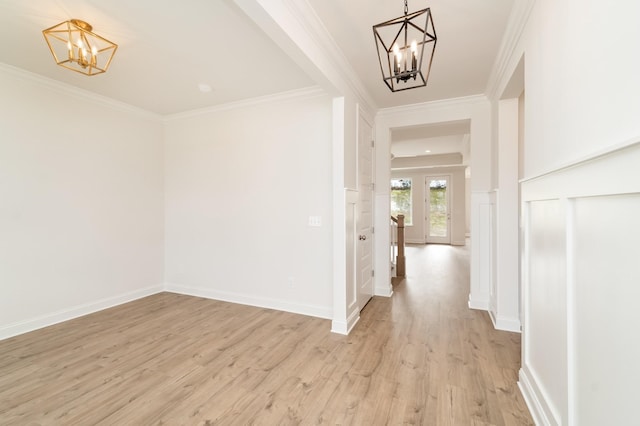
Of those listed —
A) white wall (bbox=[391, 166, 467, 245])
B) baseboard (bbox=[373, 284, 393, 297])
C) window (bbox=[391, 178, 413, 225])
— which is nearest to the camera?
baseboard (bbox=[373, 284, 393, 297])

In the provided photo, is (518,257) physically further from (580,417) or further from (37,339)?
(37,339)

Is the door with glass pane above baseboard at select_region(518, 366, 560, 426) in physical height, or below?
above

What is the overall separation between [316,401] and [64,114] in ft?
13.4

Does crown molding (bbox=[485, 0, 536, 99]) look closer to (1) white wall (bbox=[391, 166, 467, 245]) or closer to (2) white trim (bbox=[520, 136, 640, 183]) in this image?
(2) white trim (bbox=[520, 136, 640, 183])

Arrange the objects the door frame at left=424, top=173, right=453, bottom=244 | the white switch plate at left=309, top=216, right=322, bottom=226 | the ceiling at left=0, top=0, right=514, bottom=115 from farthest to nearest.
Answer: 1. the door frame at left=424, top=173, right=453, bottom=244
2. the white switch plate at left=309, top=216, right=322, bottom=226
3. the ceiling at left=0, top=0, right=514, bottom=115

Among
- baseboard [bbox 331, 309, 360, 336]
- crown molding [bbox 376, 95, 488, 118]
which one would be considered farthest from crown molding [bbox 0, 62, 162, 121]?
baseboard [bbox 331, 309, 360, 336]

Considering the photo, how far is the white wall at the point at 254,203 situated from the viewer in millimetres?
3283

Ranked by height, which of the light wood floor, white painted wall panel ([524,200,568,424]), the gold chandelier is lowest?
the light wood floor

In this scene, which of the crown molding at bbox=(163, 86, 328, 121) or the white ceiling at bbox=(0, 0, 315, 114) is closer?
the white ceiling at bbox=(0, 0, 315, 114)

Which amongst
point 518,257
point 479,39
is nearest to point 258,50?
point 479,39

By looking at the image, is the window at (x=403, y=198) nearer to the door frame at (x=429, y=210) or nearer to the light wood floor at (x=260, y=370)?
the door frame at (x=429, y=210)

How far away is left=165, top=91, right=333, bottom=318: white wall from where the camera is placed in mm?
3283

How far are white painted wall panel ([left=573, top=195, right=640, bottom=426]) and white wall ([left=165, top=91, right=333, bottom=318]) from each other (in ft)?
7.48

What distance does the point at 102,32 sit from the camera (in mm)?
2232
